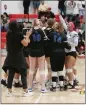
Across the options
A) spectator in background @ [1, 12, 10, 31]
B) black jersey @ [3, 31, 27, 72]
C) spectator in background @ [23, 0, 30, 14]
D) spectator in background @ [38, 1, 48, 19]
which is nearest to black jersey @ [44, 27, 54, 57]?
black jersey @ [3, 31, 27, 72]

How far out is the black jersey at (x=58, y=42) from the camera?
8.22m

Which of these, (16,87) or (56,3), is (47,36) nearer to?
(16,87)

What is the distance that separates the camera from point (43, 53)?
825 cm

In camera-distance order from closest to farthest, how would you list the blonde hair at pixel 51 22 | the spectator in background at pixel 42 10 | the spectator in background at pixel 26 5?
the blonde hair at pixel 51 22 → the spectator in background at pixel 42 10 → the spectator in background at pixel 26 5

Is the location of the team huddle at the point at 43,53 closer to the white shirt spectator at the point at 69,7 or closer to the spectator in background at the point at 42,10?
the spectator in background at the point at 42,10

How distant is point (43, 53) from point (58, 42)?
0.44m

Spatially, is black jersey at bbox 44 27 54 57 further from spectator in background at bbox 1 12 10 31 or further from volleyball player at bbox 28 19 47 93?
spectator in background at bbox 1 12 10 31

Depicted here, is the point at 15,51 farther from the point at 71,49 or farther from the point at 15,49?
the point at 71,49

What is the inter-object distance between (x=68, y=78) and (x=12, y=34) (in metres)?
2.08

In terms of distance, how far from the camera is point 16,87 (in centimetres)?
888

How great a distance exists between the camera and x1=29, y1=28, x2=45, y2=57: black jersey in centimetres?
805

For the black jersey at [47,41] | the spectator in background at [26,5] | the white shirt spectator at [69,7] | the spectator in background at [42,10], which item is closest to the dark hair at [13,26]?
the black jersey at [47,41]

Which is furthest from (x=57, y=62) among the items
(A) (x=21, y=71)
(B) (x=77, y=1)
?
(B) (x=77, y=1)

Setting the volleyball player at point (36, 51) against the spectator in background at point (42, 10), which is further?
the spectator in background at point (42, 10)
